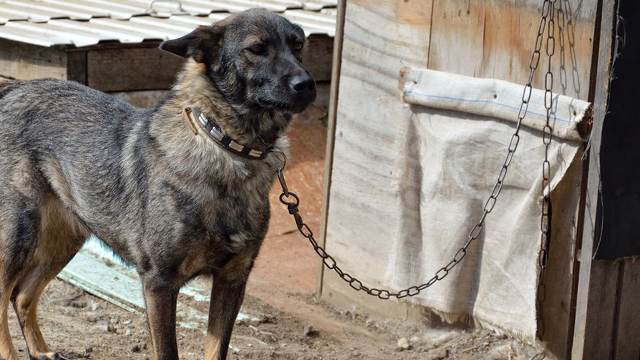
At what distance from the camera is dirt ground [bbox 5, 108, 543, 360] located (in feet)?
19.0

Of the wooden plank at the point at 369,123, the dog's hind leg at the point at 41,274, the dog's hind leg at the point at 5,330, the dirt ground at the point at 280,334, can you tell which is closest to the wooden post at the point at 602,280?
the dirt ground at the point at 280,334

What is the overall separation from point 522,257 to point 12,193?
2.47 metres

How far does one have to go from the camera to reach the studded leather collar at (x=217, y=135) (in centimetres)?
481

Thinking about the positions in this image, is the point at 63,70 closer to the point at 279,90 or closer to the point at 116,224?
the point at 116,224

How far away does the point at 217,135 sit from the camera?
4.81m

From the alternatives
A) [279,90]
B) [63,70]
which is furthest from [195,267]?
[63,70]

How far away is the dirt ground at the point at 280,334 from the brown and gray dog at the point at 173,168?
64 centimetres

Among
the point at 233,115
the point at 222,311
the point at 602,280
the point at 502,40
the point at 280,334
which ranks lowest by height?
the point at 280,334

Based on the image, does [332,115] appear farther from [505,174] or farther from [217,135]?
[217,135]

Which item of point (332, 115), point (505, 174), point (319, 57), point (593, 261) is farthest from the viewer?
point (319, 57)

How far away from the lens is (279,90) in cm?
467

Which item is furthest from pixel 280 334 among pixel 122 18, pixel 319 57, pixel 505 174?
pixel 122 18

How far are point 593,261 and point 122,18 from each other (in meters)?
5.30

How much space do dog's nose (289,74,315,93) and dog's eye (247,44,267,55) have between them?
21 cm
